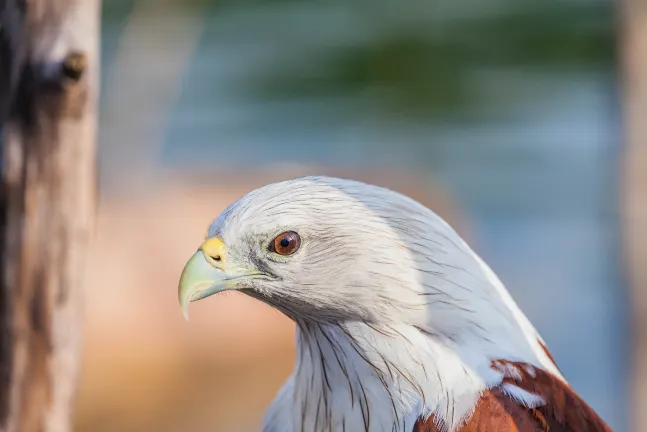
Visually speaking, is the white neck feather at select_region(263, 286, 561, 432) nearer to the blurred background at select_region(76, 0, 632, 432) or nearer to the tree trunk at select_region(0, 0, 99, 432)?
the tree trunk at select_region(0, 0, 99, 432)

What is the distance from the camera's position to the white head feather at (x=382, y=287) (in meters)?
1.97

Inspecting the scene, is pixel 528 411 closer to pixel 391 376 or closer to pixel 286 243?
pixel 391 376

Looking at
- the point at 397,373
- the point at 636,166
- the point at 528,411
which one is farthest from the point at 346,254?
the point at 636,166

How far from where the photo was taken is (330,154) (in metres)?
8.66

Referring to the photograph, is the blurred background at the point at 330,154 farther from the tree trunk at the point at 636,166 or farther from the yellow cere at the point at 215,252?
the yellow cere at the point at 215,252

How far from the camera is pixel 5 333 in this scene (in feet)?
6.95

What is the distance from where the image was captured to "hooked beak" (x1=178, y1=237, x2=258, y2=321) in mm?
1999

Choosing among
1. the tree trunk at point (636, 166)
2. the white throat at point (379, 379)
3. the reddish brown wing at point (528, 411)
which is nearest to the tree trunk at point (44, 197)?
the white throat at point (379, 379)

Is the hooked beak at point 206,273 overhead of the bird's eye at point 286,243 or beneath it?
beneath

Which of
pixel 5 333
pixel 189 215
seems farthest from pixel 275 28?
pixel 5 333

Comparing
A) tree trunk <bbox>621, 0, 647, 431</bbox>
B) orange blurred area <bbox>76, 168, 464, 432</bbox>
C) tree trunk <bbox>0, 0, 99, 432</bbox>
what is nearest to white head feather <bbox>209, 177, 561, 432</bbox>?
tree trunk <bbox>0, 0, 99, 432</bbox>

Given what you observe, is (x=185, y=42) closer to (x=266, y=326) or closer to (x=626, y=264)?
(x=266, y=326)

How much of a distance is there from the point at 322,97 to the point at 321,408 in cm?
A: 737

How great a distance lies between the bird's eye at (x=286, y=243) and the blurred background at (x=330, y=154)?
3334mm
